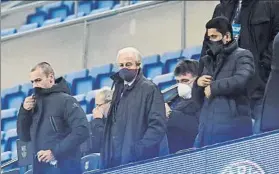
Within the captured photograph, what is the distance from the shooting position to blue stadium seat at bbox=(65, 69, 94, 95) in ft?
48.3

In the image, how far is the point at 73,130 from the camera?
980cm

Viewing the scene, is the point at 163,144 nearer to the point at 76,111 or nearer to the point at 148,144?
the point at 148,144

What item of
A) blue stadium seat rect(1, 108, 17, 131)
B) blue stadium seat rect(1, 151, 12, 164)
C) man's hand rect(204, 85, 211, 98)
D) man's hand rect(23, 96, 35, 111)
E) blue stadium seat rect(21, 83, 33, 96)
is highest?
man's hand rect(204, 85, 211, 98)

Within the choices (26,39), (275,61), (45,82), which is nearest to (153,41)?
(26,39)

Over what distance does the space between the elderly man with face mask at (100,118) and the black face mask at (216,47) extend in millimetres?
972

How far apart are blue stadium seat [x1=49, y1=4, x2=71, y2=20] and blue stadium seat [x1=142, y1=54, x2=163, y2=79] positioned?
299 cm

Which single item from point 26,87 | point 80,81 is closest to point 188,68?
point 80,81

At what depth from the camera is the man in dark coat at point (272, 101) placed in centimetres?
885

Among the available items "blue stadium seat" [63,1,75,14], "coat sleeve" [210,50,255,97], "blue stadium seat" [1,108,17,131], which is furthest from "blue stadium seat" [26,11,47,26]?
"coat sleeve" [210,50,255,97]

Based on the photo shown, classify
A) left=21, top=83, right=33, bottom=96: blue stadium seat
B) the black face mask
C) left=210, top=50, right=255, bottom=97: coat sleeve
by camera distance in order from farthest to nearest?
1. left=21, top=83, right=33, bottom=96: blue stadium seat
2. the black face mask
3. left=210, top=50, right=255, bottom=97: coat sleeve

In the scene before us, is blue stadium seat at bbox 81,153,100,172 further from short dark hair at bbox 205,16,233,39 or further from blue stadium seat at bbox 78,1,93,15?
blue stadium seat at bbox 78,1,93,15

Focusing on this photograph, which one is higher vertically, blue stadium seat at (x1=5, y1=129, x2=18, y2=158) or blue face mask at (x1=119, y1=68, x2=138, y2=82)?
blue face mask at (x1=119, y1=68, x2=138, y2=82)

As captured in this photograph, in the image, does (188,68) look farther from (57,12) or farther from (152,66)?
(57,12)

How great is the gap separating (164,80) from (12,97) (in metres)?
2.46
